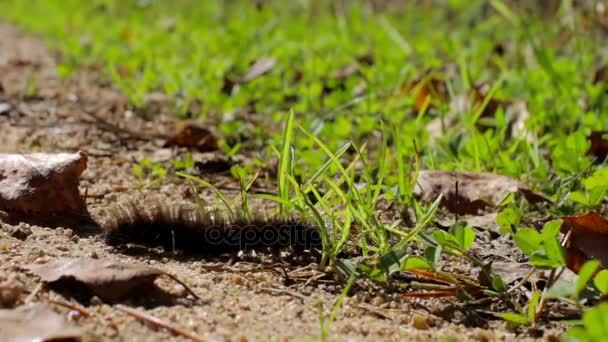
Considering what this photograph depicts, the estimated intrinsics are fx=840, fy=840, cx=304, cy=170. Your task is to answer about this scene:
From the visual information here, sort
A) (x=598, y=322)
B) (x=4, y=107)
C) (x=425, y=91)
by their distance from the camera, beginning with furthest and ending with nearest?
(x=425, y=91)
(x=4, y=107)
(x=598, y=322)

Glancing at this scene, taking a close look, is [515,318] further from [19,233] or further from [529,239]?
[19,233]

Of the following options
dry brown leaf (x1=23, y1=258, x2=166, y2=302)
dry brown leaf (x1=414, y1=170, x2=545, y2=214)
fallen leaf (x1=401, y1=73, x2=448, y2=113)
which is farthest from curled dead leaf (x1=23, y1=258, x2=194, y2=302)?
fallen leaf (x1=401, y1=73, x2=448, y2=113)

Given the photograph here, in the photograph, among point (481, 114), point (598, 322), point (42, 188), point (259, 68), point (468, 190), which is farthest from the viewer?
point (259, 68)

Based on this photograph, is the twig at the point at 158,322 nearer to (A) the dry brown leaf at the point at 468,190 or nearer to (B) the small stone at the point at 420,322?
(B) the small stone at the point at 420,322

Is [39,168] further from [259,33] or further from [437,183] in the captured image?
[259,33]

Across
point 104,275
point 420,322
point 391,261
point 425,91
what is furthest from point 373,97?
point 104,275

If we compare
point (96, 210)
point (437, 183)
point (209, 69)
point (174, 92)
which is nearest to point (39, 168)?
point (96, 210)

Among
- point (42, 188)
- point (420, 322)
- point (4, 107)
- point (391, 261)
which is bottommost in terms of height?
point (420, 322)
